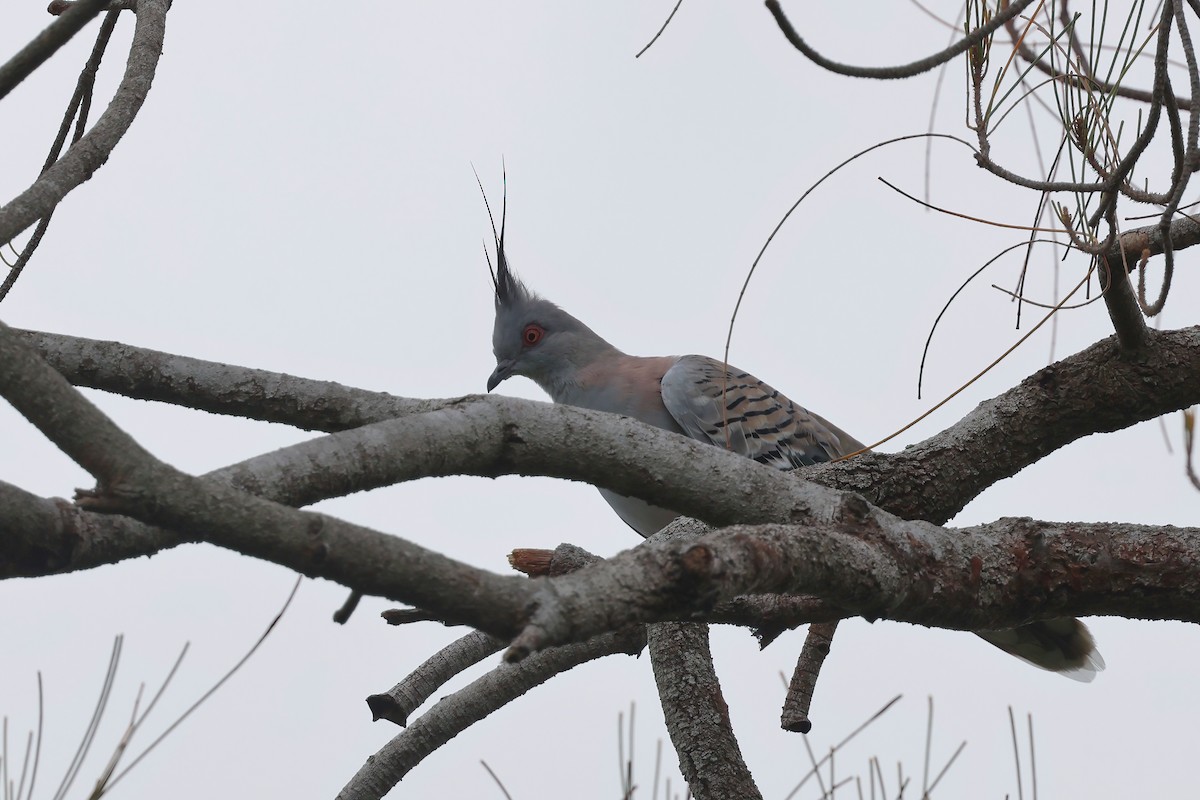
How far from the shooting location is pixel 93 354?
Result: 107 inches

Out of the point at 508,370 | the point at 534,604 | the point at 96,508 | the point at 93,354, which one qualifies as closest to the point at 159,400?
the point at 93,354

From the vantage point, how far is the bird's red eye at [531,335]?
618 cm

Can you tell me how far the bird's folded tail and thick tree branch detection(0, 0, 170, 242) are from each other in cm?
289

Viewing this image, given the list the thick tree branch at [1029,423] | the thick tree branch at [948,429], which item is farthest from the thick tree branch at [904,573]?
the thick tree branch at [1029,423]

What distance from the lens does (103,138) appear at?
250cm

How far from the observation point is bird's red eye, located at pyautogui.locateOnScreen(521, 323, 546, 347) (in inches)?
243

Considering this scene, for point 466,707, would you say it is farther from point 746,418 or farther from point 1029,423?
point 746,418

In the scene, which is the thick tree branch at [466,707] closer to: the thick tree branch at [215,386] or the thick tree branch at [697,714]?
the thick tree branch at [697,714]

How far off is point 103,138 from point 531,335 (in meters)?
3.75

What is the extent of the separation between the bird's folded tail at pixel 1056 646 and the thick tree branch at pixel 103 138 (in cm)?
289

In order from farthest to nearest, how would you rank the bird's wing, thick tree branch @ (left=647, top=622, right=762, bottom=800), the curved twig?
the bird's wing < thick tree branch @ (left=647, top=622, right=762, bottom=800) < the curved twig

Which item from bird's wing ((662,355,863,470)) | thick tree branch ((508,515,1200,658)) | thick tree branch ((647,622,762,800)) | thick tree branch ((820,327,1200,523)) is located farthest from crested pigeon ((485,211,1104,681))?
thick tree branch ((508,515,1200,658))

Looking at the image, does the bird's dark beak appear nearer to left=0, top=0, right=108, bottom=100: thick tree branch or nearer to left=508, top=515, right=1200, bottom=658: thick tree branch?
left=508, top=515, right=1200, bottom=658: thick tree branch

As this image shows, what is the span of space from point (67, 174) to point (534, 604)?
1466 mm
